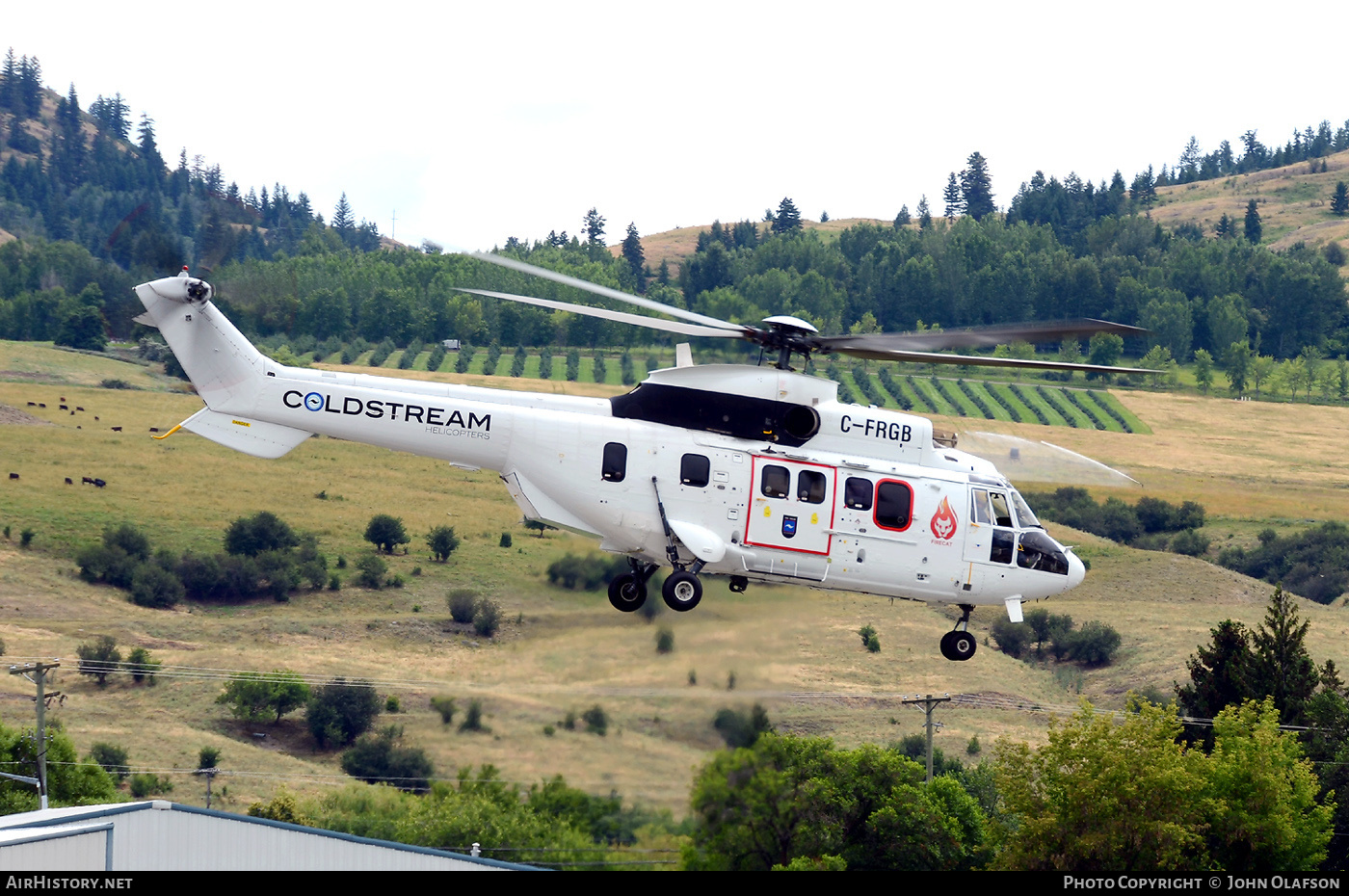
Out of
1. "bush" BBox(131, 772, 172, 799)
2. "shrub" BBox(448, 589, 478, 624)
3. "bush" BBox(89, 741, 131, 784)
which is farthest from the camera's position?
"shrub" BBox(448, 589, 478, 624)

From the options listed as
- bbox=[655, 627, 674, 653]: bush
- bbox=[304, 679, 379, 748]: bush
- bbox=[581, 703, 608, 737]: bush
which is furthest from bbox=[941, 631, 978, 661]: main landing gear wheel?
bbox=[304, 679, 379, 748]: bush

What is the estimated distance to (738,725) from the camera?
35688 mm

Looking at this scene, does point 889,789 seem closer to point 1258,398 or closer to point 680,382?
point 680,382

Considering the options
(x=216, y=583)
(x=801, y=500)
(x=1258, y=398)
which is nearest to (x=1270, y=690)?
(x=801, y=500)

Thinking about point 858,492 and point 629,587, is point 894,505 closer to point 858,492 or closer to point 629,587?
point 858,492

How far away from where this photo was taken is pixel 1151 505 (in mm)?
129625

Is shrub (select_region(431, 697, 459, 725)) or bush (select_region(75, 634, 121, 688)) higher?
shrub (select_region(431, 697, 459, 725))

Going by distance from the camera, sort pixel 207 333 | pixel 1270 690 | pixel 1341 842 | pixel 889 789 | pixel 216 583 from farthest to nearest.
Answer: pixel 216 583 < pixel 1270 690 < pixel 1341 842 < pixel 889 789 < pixel 207 333

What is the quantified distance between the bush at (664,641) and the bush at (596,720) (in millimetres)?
4097

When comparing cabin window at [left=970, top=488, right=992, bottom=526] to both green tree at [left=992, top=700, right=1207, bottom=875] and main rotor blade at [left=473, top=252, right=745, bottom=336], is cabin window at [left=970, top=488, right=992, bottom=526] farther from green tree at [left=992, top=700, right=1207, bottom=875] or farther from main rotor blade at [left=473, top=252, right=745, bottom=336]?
green tree at [left=992, top=700, right=1207, bottom=875]

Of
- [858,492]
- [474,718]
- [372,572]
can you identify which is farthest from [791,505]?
[372,572]

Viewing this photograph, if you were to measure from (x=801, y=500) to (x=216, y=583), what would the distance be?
7394 cm

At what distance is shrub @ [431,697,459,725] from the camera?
50.3 m

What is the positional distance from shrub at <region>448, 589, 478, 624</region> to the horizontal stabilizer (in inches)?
1749
